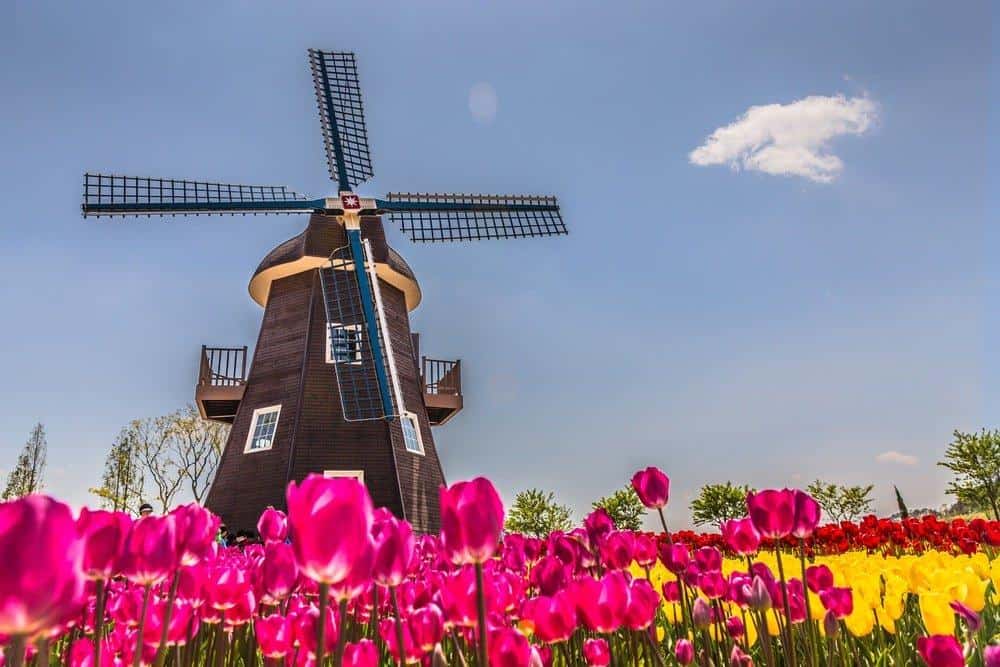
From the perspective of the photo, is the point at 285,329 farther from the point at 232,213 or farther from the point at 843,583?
the point at 843,583

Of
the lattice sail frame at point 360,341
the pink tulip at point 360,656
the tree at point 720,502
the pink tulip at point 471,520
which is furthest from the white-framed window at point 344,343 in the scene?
the pink tulip at point 471,520

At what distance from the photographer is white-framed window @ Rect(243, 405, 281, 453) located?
1750 centimetres

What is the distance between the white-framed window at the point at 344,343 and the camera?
715 inches

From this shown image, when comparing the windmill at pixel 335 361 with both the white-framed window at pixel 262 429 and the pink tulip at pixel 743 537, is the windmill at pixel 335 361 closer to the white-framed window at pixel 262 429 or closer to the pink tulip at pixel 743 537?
the white-framed window at pixel 262 429

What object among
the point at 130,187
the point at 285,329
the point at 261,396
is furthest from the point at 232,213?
the point at 261,396

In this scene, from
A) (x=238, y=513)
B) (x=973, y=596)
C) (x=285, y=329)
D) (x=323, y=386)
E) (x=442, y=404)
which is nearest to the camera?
(x=973, y=596)

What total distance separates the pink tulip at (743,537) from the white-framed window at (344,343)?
15943 millimetres

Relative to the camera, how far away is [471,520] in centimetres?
145

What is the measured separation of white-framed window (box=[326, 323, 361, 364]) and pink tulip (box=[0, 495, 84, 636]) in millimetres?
17361

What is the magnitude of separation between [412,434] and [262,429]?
3.92 m

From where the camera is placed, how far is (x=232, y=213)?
20031mm

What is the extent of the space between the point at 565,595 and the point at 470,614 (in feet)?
0.96

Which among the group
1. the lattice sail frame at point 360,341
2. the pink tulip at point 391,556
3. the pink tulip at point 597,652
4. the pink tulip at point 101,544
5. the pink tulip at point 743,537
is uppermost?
the lattice sail frame at point 360,341

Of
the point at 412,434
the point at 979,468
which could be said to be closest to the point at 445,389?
the point at 412,434
